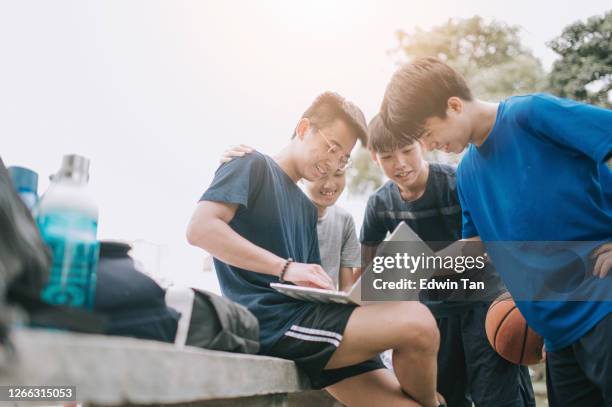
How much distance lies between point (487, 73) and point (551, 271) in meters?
12.1

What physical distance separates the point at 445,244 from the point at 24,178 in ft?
8.62

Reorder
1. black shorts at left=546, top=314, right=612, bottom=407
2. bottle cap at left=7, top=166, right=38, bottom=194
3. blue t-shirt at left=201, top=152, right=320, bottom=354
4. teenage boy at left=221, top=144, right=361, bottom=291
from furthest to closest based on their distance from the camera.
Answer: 1. teenage boy at left=221, top=144, right=361, bottom=291
2. blue t-shirt at left=201, top=152, right=320, bottom=354
3. black shorts at left=546, top=314, right=612, bottom=407
4. bottle cap at left=7, top=166, right=38, bottom=194

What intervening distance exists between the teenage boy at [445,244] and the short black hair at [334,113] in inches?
19.3

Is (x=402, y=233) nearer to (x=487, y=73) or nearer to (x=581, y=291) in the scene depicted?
(x=581, y=291)

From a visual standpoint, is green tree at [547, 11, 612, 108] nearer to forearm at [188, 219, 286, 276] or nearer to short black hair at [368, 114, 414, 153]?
short black hair at [368, 114, 414, 153]

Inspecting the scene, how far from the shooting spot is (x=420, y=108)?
268cm

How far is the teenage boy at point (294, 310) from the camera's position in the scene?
206cm

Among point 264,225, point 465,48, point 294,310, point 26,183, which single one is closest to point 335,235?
point 264,225

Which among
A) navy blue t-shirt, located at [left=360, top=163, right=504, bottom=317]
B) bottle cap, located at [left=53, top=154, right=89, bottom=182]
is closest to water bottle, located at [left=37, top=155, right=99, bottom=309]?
bottle cap, located at [left=53, top=154, right=89, bottom=182]

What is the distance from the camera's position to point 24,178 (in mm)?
1404

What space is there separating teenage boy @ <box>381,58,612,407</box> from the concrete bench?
1.44 m

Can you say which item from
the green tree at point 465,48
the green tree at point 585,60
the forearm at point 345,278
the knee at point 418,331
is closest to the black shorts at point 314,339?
the knee at point 418,331

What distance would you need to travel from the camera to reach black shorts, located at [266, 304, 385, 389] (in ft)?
6.72

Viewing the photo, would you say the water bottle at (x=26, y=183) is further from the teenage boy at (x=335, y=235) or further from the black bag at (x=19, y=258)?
the teenage boy at (x=335, y=235)
